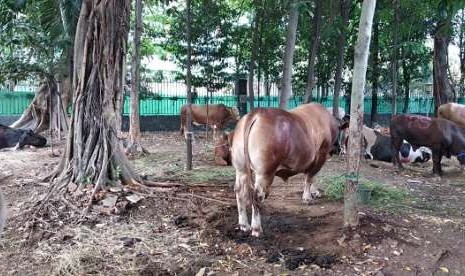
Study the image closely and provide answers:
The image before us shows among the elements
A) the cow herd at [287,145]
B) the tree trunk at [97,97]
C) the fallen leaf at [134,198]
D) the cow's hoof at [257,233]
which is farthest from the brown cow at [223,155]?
the cow's hoof at [257,233]

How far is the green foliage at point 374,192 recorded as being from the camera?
6.98 m

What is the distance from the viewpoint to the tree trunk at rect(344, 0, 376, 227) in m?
5.23

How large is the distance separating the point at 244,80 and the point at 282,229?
12295mm

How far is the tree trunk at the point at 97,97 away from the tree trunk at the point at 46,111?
24.6 feet

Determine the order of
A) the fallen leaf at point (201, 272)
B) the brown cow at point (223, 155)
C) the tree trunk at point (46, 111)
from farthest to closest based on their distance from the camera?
1. the tree trunk at point (46, 111)
2. the brown cow at point (223, 155)
3. the fallen leaf at point (201, 272)

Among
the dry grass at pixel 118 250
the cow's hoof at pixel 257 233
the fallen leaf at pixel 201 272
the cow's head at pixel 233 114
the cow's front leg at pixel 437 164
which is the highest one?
the cow's head at pixel 233 114

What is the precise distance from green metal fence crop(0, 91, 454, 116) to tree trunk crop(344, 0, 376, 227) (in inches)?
475

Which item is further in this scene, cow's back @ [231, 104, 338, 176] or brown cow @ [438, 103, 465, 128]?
brown cow @ [438, 103, 465, 128]

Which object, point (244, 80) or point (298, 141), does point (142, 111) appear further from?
point (298, 141)

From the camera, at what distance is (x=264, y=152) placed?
5.28 metres

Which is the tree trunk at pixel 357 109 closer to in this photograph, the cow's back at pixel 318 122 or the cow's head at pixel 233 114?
the cow's back at pixel 318 122

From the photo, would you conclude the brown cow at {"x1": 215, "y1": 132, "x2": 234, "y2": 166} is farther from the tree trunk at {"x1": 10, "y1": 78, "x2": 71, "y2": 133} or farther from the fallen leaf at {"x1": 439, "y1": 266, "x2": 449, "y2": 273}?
the tree trunk at {"x1": 10, "y1": 78, "x2": 71, "y2": 133}

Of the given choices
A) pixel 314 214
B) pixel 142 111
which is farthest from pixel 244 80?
pixel 314 214

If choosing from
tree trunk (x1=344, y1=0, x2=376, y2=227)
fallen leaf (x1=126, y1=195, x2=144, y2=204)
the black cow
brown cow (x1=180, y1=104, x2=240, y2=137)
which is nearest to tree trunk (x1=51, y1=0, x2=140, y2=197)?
fallen leaf (x1=126, y1=195, x2=144, y2=204)
